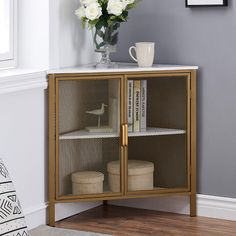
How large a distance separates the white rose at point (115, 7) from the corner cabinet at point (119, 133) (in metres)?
0.29

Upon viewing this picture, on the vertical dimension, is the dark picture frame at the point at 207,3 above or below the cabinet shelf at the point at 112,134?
above

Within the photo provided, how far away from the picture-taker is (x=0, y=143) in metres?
3.46

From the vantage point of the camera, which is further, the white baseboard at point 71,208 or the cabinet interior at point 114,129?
the white baseboard at point 71,208

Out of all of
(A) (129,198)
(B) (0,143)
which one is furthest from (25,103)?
(A) (129,198)

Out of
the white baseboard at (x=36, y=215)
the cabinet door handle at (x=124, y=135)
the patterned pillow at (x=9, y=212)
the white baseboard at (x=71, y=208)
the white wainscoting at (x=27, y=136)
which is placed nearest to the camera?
the patterned pillow at (x=9, y=212)

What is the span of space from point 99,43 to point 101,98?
0.43 m

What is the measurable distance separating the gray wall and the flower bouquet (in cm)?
21

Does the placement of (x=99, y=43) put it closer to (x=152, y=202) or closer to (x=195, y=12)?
(x=195, y=12)

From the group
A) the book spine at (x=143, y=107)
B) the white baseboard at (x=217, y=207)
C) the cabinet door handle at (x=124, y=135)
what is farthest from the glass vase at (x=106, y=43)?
the white baseboard at (x=217, y=207)

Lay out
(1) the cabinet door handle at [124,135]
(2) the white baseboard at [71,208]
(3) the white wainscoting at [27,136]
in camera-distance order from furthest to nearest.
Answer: (2) the white baseboard at [71,208] < (1) the cabinet door handle at [124,135] < (3) the white wainscoting at [27,136]

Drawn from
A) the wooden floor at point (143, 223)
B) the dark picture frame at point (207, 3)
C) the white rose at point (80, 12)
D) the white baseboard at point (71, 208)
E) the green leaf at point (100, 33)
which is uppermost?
the dark picture frame at point (207, 3)

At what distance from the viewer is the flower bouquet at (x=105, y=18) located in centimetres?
376

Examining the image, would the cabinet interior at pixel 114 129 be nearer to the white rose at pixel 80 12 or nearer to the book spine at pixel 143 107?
the book spine at pixel 143 107

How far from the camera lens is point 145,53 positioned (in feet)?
12.7
